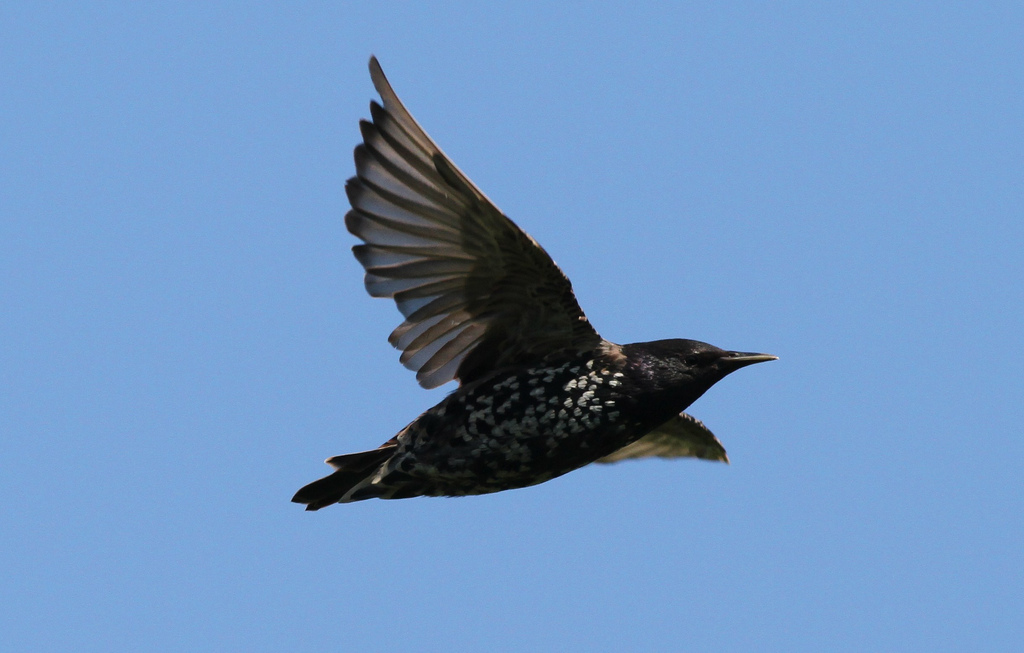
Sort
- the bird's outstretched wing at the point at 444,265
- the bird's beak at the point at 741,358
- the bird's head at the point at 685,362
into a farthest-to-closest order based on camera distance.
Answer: the bird's beak at the point at 741,358 < the bird's head at the point at 685,362 < the bird's outstretched wing at the point at 444,265

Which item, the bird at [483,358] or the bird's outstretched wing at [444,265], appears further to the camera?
the bird at [483,358]

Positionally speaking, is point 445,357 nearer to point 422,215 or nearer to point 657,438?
point 422,215

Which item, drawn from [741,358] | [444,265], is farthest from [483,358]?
[741,358]

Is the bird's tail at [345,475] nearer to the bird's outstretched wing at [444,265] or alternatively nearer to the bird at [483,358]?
the bird at [483,358]

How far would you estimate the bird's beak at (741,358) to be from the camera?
843cm

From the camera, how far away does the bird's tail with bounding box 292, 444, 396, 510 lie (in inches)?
332

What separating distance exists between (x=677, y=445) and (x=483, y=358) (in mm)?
2833

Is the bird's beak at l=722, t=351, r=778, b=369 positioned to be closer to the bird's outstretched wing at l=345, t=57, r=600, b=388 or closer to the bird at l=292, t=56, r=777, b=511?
the bird at l=292, t=56, r=777, b=511

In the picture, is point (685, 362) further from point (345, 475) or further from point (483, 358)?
point (345, 475)

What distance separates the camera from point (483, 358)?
8.53 m

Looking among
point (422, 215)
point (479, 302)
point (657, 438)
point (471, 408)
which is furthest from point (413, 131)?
point (657, 438)

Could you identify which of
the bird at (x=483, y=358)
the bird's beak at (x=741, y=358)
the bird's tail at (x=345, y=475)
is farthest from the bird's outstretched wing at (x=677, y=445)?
the bird's tail at (x=345, y=475)

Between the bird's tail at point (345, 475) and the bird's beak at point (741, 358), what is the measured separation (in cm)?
247

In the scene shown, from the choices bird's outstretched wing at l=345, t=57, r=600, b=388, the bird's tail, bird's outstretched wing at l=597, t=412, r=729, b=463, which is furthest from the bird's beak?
the bird's tail
